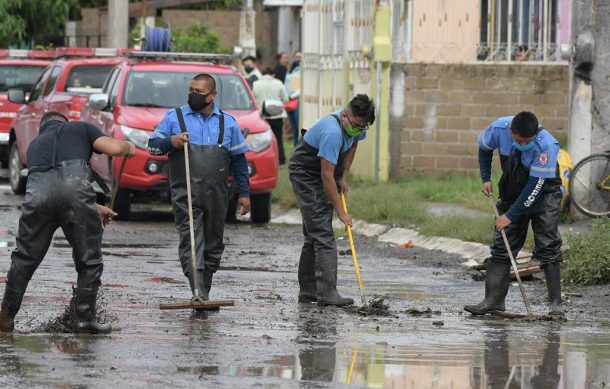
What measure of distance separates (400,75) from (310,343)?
42.0ft

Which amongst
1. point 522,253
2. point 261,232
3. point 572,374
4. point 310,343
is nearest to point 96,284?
point 310,343

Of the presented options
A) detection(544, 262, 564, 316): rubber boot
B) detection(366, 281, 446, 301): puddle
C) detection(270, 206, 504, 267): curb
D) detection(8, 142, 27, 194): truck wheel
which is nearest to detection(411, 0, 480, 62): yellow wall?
detection(270, 206, 504, 267): curb

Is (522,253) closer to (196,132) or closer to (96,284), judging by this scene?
(196,132)

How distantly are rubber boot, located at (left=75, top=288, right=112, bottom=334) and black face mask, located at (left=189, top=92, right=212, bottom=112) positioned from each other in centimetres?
180

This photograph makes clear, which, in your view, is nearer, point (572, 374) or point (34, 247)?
point (572, 374)

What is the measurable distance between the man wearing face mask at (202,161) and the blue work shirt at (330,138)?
582 mm

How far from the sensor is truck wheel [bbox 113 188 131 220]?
1814cm

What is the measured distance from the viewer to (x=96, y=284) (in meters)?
9.56

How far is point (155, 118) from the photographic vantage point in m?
17.8

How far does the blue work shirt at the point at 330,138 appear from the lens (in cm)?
1097

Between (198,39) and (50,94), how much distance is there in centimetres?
1959

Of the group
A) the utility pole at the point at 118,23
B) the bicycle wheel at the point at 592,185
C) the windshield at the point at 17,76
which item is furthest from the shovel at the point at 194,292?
the utility pole at the point at 118,23

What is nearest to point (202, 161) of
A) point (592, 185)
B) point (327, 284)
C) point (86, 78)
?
point (327, 284)

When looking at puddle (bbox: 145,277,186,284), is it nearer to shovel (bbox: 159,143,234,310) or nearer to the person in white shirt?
shovel (bbox: 159,143,234,310)
